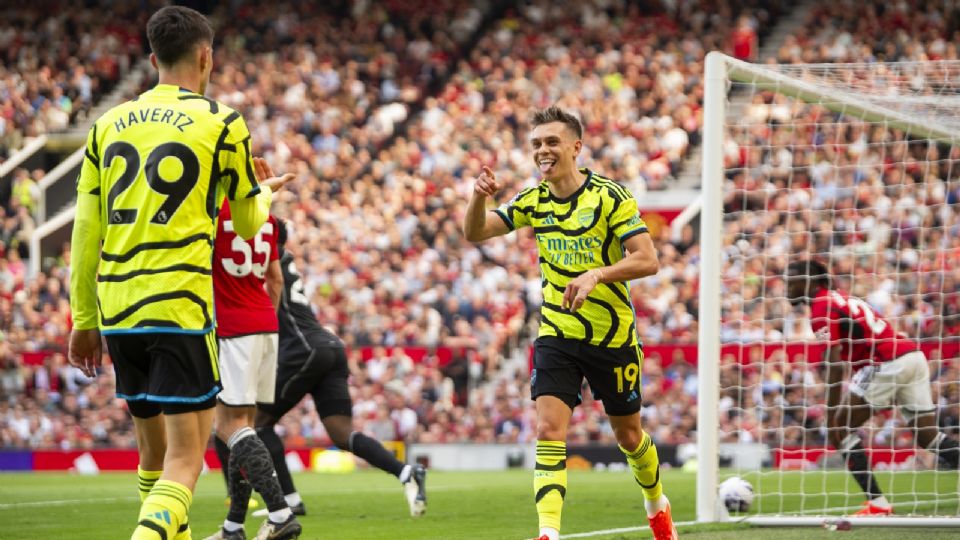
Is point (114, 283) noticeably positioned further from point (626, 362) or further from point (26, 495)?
point (26, 495)

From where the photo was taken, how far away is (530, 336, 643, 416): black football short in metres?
7.29

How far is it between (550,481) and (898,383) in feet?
16.1

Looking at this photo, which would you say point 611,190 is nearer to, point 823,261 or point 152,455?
point 152,455

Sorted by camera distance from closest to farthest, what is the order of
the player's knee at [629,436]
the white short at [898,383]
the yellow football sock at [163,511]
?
the yellow football sock at [163,511], the player's knee at [629,436], the white short at [898,383]

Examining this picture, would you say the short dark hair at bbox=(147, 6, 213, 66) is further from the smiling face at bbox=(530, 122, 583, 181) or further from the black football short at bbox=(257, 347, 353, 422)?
the black football short at bbox=(257, 347, 353, 422)

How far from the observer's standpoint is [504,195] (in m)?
26.2

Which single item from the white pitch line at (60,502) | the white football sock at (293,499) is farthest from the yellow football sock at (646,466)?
the white pitch line at (60,502)

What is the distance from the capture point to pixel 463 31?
1249 inches

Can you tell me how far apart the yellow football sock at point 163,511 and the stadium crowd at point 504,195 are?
33.1 feet

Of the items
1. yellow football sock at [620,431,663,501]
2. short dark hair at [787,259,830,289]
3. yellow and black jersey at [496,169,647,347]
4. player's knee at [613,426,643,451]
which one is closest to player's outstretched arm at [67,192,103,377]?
yellow and black jersey at [496,169,647,347]

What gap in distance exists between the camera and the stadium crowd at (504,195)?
65.4ft

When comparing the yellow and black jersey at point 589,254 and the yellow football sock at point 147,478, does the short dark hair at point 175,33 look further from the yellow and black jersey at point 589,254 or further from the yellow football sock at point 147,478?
the yellow and black jersey at point 589,254

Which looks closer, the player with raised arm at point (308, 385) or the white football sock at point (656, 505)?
the white football sock at point (656, 505)

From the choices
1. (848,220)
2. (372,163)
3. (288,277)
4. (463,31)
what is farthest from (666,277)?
(288,277)
